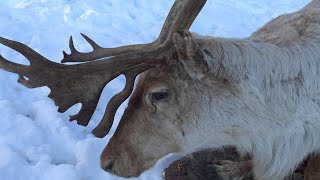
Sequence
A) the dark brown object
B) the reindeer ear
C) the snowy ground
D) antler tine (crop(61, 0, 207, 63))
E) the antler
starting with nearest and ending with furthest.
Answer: the reindeer ear < the antler < antler tine (crop(61, 0, 207, 63)) < the snowy ground < the dark brown object

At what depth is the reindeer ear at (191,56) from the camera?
102 inches

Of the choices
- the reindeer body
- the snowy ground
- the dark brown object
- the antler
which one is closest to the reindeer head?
the antler

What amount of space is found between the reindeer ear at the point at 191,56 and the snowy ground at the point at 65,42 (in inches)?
61.0

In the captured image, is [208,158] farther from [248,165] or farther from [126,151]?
[126,151]

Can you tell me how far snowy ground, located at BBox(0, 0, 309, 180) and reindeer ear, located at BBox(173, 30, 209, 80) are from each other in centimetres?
155

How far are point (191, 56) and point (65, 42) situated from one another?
335 cm

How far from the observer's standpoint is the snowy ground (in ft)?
13.0

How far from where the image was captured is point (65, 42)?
18.7ft

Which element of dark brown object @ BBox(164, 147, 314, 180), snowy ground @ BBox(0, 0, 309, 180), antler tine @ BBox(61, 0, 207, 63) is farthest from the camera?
dark brown object @ BBox(164, 147, 314, 180)

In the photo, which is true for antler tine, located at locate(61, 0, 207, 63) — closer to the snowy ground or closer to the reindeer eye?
the reindeer eye

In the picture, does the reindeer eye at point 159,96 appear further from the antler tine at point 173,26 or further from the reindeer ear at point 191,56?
the antler tine at point 173,26

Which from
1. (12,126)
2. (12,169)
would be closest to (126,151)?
(12,169)

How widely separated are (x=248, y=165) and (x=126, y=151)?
131 cm

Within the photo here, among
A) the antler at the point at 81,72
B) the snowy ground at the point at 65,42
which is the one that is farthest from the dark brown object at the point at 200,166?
the antler at the point at 81,72
